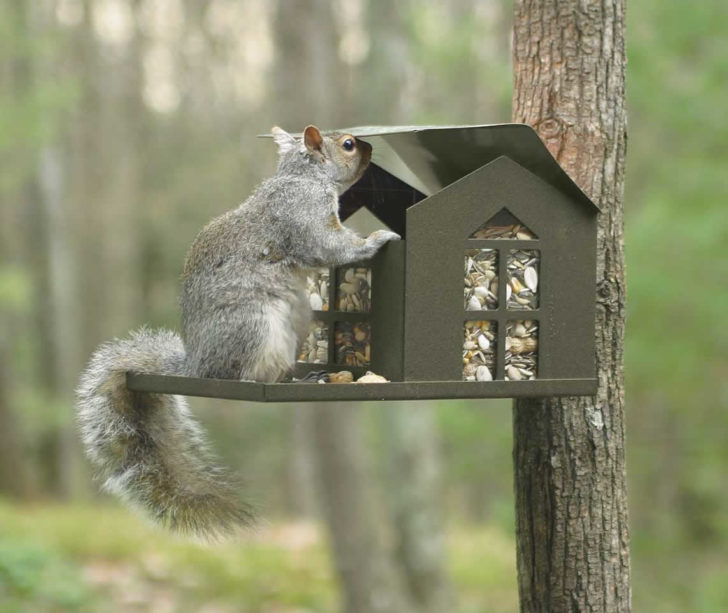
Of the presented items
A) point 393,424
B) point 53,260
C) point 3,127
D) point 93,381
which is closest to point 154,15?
point 53,260

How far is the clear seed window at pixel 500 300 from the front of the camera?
2.47 metres

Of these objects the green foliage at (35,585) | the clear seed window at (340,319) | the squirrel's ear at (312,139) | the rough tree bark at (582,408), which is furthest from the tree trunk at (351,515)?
the squirrel's ear at (312,139)

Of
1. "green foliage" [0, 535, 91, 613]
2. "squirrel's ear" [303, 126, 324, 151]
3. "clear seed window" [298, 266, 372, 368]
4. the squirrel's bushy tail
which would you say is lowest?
"green foliage" [0, 535, 91, 613]

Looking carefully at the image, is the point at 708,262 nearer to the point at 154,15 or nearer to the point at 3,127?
the point at 3,127

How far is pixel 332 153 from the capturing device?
2.60m

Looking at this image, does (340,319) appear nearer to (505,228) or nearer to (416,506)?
(505,228)

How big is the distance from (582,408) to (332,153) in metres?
0.90

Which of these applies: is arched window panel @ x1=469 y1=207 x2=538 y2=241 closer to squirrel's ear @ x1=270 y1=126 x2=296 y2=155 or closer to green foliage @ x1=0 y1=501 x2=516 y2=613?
squirrel's ear @ x1=270 y1=126 x2=296 y2=155

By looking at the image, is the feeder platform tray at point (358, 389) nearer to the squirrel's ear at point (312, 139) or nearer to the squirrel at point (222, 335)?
the squirrel at point (222, 335)

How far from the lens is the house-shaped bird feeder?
2.38 meters

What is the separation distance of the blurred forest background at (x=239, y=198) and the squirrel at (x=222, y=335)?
0.88 ft

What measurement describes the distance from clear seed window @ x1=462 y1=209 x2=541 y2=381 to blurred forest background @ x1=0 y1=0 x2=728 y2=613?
743mm

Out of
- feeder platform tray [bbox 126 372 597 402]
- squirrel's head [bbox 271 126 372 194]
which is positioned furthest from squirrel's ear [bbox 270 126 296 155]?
feeder platform tray [bbox 126 372 597 402]

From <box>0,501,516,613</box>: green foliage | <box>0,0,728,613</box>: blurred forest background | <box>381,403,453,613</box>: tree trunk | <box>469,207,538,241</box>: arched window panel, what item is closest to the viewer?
<box>469,207,538,241</box>: arched window panel
